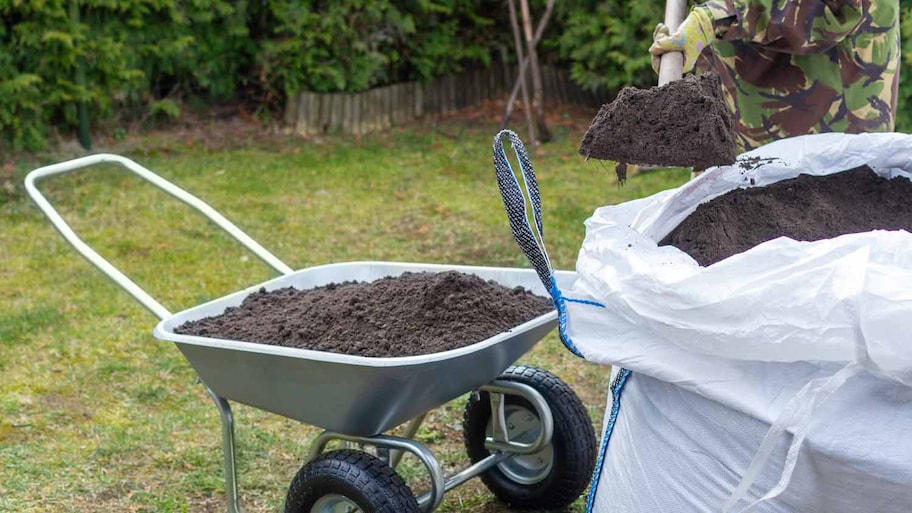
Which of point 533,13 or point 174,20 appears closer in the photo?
point 174,20

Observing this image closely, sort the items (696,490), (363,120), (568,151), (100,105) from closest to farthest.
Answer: (696,490) → (100,105) → (568,151) → (363,120)

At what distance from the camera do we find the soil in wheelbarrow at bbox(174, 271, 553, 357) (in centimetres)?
201

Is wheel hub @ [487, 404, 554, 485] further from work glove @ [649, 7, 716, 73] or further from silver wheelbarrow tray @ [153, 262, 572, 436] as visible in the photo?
work glove @ [649, 7, 716, 73]

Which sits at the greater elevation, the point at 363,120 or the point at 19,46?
the point at 19,46

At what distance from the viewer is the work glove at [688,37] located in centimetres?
199

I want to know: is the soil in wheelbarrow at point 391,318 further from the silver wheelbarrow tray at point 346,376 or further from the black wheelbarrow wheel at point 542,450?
the black wheelbarrow wheel at point 542,450

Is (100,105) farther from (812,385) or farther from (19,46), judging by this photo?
(812,385)

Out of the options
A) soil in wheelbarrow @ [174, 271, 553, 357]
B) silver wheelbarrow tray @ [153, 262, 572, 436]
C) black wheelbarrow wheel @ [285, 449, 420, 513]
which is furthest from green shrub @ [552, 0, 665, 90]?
black wheelbarrow wheel @ [285, 449, 420, 513]

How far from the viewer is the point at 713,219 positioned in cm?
A: 184

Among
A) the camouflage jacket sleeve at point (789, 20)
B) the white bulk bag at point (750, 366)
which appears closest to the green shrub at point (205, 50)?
the camouflage jacket sleeve at point (789, 20)

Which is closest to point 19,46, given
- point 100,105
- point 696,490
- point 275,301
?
point 100,105

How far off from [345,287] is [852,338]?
129cm

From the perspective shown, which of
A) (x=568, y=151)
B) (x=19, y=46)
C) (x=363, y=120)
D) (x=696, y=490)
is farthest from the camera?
(x=363, y=120)

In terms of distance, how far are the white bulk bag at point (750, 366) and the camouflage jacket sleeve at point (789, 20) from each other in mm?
665
